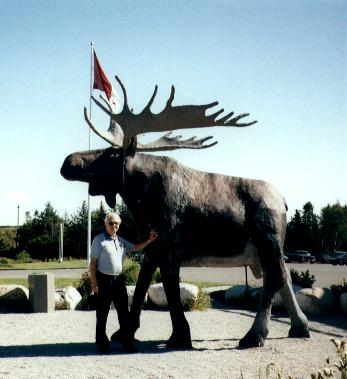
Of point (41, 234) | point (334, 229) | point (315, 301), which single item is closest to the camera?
point (315, 301)

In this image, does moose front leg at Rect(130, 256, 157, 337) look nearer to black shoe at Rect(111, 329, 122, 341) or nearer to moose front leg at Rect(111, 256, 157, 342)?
moose front leg at Rect(111, 256, 157, 342)

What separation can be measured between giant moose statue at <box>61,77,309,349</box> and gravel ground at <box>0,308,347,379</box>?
418 millimetres

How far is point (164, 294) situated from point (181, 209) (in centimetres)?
482

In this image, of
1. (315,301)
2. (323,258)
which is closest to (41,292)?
(315,301)

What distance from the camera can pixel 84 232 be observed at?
41469mm

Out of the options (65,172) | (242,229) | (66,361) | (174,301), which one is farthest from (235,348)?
(65,172)

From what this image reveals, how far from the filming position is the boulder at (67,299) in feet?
36.2

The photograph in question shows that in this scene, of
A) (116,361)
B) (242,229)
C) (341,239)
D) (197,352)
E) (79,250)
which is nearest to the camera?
(116,361)

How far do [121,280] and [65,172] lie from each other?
1.50 meters

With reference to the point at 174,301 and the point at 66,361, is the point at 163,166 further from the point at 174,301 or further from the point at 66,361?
the point at 66,361

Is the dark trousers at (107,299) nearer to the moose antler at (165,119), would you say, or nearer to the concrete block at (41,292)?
the moose antler at (165,119)

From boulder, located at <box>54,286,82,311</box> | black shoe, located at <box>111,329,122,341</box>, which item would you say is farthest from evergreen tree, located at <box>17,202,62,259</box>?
black shoe, located at <box>111,329,122,341</box>

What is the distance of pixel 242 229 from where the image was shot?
22.4 ft

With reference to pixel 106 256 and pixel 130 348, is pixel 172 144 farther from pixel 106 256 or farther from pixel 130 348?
pixel 130 348
